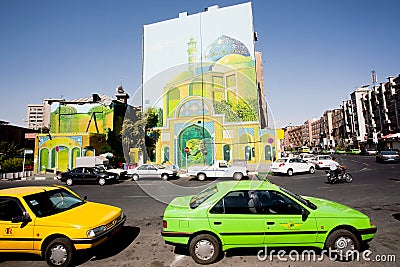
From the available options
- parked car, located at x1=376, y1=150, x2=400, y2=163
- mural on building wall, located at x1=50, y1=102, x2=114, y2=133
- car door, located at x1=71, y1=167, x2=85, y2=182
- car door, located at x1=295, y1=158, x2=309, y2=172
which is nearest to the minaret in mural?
mural on building wall, located at x1=50, y1=102, x2=114, y2=133

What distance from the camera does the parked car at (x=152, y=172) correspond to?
20031 millimetres

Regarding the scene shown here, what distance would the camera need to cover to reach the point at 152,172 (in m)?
20.5

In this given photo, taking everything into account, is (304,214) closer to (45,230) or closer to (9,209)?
(45,230)

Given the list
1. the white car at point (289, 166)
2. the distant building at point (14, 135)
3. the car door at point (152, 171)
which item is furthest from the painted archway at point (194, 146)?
the distant building at point (14, 135)

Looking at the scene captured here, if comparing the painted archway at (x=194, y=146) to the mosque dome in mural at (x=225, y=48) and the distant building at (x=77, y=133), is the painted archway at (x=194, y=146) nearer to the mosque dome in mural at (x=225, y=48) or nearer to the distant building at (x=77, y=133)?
the distant building at (x=77, y=133)

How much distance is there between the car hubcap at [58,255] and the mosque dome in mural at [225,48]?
37.3 meters

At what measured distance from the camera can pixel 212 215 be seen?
15.1ft

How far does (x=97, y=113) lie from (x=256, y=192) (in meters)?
30.2

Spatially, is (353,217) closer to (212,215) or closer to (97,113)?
(212,215)

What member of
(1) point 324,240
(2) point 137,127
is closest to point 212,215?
(1) point 324,240

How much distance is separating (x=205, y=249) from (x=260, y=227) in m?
1.14

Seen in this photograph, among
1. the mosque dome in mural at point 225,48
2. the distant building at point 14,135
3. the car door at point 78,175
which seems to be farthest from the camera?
the distant building at point 14,135

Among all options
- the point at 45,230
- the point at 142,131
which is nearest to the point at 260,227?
the point at 45,230

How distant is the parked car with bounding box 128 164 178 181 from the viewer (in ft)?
65.7
